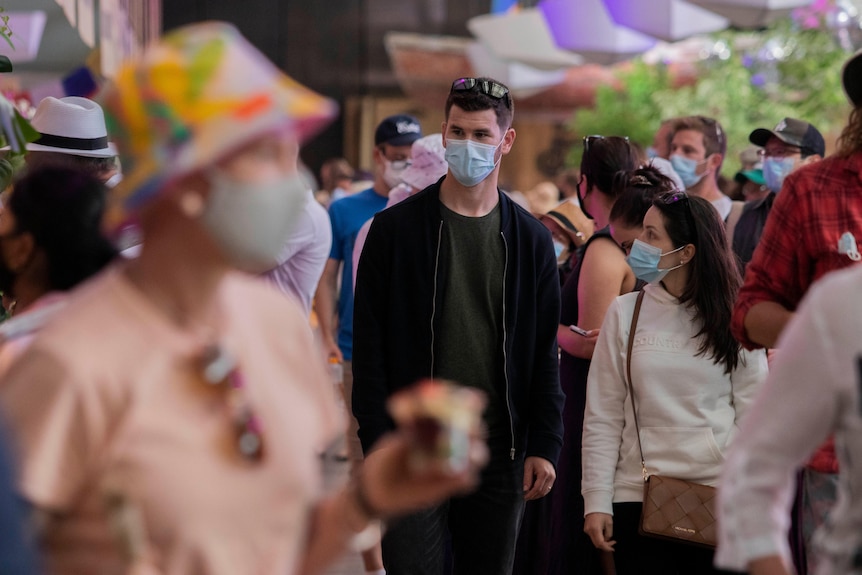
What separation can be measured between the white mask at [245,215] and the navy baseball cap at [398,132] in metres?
5.03

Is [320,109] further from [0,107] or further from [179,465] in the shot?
[0,107]

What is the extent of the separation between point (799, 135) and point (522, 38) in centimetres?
1346

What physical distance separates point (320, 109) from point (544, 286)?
2297mm

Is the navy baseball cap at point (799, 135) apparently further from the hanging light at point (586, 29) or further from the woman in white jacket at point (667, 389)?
the hanging light at point (586, 29)

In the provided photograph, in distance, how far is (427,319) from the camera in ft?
12.9

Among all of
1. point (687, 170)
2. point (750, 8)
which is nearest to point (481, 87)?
point (687, 170)

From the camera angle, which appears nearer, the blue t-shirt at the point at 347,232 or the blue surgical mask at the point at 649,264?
the blue surgical mask at the point at 649,264

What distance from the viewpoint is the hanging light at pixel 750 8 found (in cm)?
1353

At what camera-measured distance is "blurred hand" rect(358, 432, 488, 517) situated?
1764 millimetres

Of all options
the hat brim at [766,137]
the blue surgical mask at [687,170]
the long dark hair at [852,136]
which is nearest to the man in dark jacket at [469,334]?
the long dark hair at [852,136]

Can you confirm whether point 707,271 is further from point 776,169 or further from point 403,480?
point 776,169

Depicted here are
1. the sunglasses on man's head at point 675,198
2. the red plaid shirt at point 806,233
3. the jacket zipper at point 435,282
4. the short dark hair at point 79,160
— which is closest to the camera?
the red plaid shirt at point 806,233

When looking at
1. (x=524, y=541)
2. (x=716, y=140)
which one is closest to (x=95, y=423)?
(x=524, y=541)

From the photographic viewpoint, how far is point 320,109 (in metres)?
1.84
